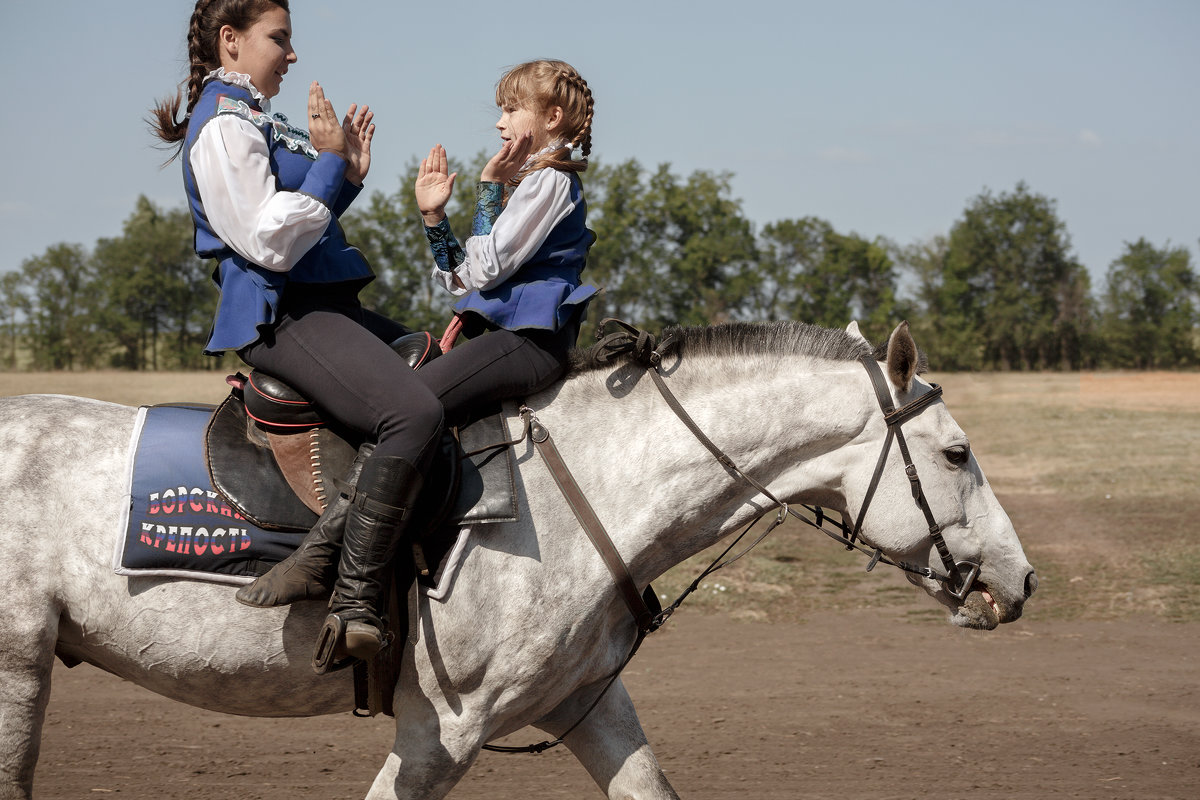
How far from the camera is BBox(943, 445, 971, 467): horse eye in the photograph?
346 cm

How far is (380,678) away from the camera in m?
3.23

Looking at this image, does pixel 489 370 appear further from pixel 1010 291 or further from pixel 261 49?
pixel 1010 291

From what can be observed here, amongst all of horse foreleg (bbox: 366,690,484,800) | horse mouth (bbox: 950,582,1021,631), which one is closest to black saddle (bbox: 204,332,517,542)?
horse foreleg (bbox: 366,690,484,800)

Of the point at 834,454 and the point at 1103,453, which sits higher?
the point at 834,454

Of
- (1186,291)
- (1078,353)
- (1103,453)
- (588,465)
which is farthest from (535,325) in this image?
(1186,291)

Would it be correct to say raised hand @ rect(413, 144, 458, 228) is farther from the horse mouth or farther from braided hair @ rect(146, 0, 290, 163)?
the horse mouth

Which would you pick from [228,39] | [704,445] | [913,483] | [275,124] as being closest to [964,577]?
[913,483]

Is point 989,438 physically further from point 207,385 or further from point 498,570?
point 207,385

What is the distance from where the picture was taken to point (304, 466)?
3.25 meters

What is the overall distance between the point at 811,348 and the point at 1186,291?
278 ft

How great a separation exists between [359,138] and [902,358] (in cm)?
187

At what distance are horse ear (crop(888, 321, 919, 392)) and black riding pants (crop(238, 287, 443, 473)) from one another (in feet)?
Result: 4.66

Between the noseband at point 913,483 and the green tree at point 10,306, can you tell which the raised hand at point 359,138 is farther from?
the green tree at point 10,306

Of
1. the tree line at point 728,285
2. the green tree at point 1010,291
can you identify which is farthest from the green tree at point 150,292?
the green tree at point 1010,291
